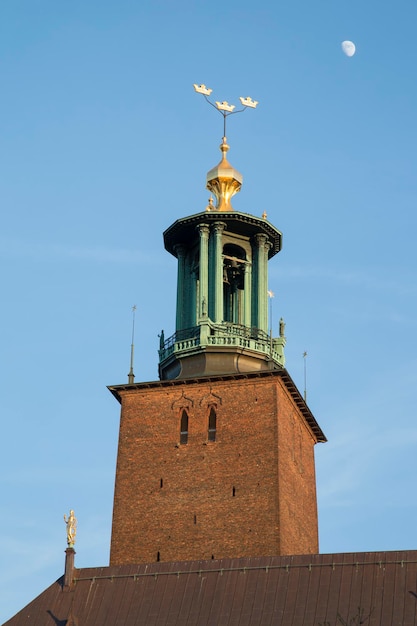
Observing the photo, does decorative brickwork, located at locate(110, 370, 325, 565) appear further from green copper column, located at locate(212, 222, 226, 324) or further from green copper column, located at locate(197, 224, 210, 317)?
green copper column, located at locate(197, 224, 210, 317)

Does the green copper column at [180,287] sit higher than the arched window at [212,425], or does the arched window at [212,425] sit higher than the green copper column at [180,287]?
the green copper column at [180,287]

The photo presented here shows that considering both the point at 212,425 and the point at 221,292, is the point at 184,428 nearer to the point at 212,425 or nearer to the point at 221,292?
the point at 212,425

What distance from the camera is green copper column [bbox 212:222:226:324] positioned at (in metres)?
62.2

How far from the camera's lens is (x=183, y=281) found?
2539 inches

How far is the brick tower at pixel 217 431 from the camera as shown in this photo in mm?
57562

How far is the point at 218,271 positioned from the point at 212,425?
6.48 metres

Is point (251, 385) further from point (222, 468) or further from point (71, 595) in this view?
point (71, 595)

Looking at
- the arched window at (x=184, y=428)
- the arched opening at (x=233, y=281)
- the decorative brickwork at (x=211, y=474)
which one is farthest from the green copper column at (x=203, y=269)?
the arched window at (x=184, y=428)

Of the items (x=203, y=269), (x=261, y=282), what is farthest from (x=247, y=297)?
(x=203, y=269)

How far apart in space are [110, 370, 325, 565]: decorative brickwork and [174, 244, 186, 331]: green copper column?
359 centimetres

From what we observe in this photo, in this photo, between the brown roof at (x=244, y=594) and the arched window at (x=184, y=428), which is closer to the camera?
the brown roof at (x=244, y=594)

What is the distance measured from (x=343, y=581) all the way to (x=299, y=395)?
401 inches

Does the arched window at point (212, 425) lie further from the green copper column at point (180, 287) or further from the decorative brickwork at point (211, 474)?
the green copper column at point (180, 287)

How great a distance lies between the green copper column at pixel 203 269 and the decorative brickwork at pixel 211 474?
3.42 metres
